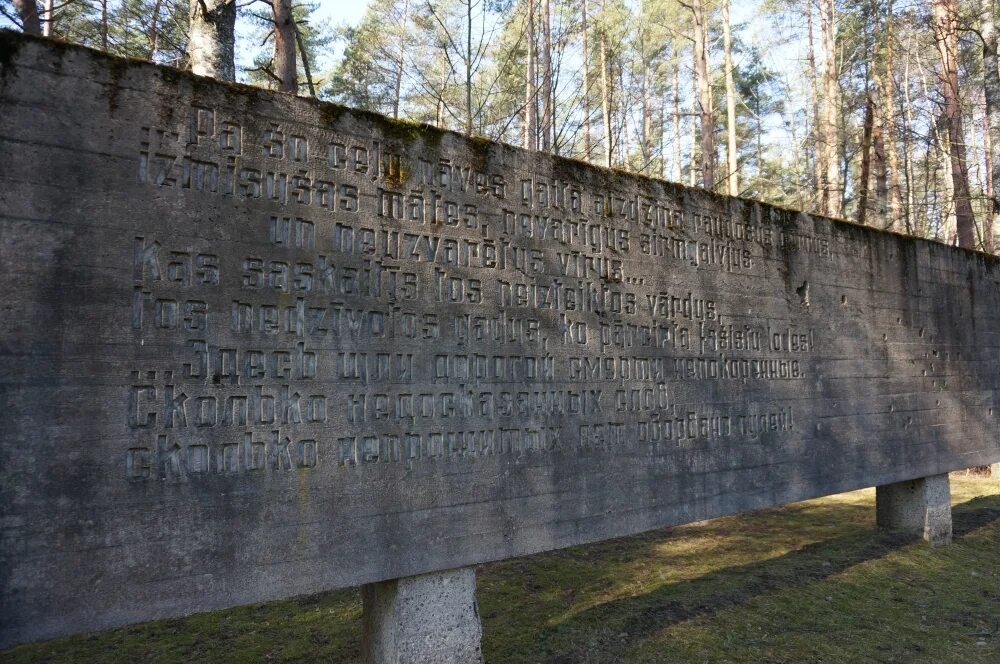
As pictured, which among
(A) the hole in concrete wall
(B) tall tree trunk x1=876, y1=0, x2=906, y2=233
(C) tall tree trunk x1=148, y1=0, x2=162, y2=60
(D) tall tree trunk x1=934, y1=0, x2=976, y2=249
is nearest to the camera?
(A) the hole in concrete wall

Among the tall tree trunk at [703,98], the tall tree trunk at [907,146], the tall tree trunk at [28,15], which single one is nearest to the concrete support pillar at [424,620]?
the tall tree trunk at [28,15]

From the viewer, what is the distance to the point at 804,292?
6.02m

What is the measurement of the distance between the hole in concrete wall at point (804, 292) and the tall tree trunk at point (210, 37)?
214 inches

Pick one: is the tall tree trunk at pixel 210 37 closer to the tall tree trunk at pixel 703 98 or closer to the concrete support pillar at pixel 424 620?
the concrete support pillar at pixel 424 620

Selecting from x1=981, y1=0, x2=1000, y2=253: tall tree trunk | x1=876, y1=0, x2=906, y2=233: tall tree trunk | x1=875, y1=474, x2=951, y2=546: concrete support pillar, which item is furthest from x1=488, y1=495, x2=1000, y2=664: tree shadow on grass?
x1=876, y1=0, x2=906, y2=233: tall tree trunk

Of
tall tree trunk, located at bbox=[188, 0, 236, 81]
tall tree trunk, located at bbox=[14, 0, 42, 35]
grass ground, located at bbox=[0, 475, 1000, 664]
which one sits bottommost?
grass ground, located at bbox=[0, 475, 1000, 664]

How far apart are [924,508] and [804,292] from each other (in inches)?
147

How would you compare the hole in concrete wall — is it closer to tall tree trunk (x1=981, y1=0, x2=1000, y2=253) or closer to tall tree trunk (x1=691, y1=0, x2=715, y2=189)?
tall tree trunk (x1=691, y1=0, x2=715, y2=189)

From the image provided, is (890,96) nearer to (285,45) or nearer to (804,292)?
(804,292)

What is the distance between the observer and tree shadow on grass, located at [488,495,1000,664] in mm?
4871

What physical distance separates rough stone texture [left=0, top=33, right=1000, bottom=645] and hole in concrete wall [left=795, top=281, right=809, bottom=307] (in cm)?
72

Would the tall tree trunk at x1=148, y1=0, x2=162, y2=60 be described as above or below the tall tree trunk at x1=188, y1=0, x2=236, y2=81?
above

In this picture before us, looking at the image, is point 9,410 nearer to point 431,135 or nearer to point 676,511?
point 431,135

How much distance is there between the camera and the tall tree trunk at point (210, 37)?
16.6 ft
